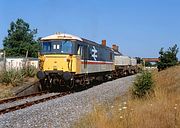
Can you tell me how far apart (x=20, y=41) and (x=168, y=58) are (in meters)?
39.2

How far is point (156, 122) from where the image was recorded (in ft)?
27.1

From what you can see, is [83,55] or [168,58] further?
[168,58]

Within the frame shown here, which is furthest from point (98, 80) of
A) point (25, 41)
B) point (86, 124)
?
point (25, 41)

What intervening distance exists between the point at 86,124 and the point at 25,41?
71707mm

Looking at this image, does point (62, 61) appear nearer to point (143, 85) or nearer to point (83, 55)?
point (83, 55)

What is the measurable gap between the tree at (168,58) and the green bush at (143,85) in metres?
29.7

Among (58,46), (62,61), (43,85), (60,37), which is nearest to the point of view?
(62,61)

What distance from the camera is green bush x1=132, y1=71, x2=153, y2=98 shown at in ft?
52.2

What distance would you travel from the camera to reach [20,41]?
7806 centimetres

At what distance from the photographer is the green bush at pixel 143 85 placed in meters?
15.9

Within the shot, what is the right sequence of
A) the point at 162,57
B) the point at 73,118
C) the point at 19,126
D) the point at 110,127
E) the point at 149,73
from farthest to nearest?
the point at 162,57, the point at 149,73, the point at 73,118, the point at 19,126, the point at 110,127

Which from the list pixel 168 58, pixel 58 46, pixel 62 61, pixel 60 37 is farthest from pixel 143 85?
pixel 168 58

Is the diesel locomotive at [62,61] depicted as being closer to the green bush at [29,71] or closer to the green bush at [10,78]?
the green bush at [10,78]

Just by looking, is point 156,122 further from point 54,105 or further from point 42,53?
point 42,53
